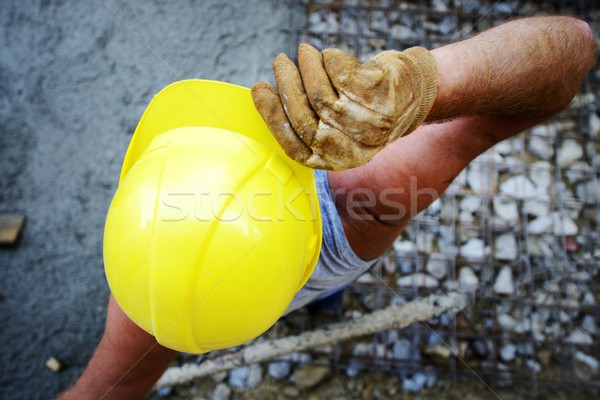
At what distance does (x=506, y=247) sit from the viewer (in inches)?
84.0

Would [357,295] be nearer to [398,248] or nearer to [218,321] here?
[398,248]

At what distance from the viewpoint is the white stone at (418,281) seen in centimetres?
209

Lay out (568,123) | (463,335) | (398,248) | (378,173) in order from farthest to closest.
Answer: (568,123) → (398,248) → (463,335) → (378,173)

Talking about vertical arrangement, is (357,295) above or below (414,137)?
below

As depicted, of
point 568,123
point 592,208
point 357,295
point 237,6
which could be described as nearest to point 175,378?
point 357,295

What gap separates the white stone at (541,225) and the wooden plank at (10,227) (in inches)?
91.4

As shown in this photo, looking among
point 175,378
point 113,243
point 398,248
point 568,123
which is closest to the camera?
point 113,243

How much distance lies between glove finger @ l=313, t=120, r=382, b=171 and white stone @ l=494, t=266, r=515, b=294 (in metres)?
1.57

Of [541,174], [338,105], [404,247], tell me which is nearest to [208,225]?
[338,105]

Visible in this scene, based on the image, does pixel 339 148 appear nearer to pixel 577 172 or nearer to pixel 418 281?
pixel 418 281

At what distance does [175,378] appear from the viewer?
1.87 m

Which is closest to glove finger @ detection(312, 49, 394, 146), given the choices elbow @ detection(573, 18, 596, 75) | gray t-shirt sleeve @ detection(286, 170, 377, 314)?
gray t-shirt sleeve @ detection(286, 170, 377, 314)

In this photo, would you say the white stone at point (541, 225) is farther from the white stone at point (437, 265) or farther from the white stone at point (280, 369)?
the white stone at point (280, 369)

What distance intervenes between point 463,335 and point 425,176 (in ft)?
3.33
